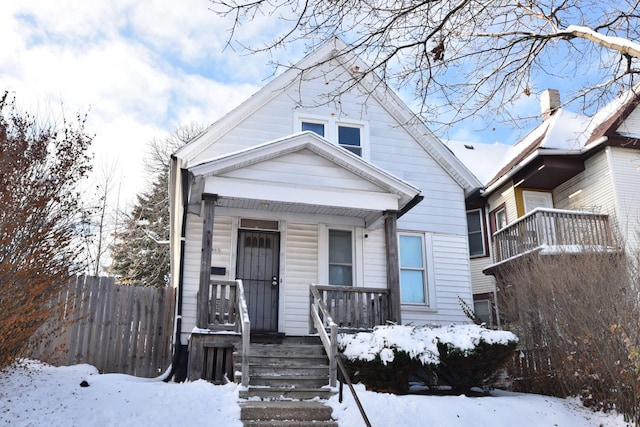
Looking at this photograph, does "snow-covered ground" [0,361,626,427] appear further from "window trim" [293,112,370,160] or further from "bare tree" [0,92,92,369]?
"window trim" [293,112,370,160]

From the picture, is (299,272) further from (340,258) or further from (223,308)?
(223,308)

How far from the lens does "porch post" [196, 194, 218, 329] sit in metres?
9.08

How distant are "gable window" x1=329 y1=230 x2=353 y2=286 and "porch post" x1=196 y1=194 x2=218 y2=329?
10.8ft

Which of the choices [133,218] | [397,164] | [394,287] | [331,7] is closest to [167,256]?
[133,218]

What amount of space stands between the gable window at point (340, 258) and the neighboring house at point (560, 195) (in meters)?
4.46

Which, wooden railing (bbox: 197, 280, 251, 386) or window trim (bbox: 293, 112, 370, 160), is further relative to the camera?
window trim (bbox: 293, 112, 370, 160)

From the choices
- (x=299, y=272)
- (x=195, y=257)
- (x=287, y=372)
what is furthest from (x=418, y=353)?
(x=195, y=257)

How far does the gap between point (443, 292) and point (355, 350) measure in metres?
4.87

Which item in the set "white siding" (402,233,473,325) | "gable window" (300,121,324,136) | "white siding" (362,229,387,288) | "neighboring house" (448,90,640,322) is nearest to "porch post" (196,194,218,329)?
"white siding" (362,229,387,288)

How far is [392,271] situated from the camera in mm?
10422

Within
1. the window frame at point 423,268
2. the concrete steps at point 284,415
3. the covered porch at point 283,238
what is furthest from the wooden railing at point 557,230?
the concrete steps at point 284,415

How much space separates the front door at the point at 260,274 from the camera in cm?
1125

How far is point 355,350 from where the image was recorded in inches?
329

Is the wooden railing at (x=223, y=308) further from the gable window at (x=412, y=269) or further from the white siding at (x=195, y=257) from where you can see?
the gable window at (x=412, y=269)
